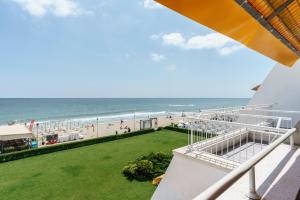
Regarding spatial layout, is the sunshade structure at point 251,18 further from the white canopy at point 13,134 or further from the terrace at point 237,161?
the white canopy at point 13,134

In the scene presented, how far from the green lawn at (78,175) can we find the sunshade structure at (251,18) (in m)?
6.55

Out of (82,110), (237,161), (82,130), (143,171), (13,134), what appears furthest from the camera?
(82,110)

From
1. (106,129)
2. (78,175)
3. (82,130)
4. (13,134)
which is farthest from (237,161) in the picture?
(106,129)

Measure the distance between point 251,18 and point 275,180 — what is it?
5.89 feet

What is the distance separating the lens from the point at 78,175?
367 inches

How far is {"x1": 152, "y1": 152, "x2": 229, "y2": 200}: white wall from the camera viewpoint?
3.66 metres

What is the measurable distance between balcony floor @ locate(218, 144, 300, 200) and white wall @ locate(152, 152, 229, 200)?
0.84 metres

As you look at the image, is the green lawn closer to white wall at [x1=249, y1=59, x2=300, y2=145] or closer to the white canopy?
the white canopy

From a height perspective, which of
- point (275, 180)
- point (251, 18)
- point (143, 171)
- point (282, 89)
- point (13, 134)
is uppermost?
point (251, 18)

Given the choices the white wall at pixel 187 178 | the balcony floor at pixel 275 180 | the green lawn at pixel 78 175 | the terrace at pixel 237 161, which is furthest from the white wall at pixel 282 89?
the green lawn at pixel 78 175

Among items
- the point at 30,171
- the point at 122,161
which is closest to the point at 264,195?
the point at 122,161

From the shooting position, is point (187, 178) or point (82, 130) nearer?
point (187, 178)

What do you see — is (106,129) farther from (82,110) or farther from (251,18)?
(82,110)

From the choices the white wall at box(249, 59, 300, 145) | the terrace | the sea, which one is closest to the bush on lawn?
the terrace
